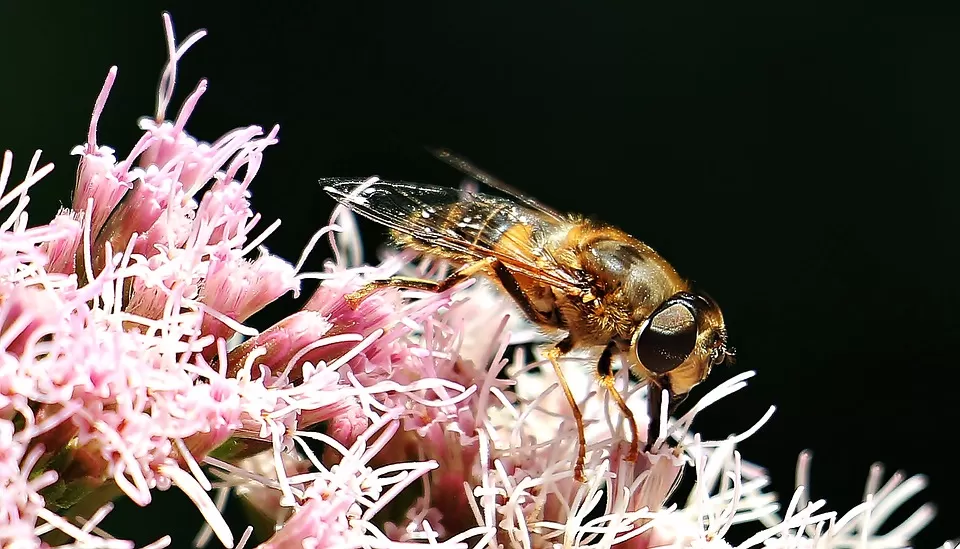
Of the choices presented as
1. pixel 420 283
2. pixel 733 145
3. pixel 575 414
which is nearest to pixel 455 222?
pixel 420 283

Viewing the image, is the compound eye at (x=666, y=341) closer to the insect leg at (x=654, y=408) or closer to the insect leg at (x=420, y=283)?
the insect leg at (x=654, y=408)

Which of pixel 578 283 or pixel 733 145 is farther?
pixel 733 145

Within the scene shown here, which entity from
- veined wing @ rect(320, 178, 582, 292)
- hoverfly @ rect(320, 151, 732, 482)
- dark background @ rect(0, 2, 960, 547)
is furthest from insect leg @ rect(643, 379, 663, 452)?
dark background @ rect(0, 2, 960, 547)

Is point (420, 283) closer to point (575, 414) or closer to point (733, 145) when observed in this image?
point (575, 414)

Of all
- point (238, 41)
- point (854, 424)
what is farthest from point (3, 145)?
point (854, 424)

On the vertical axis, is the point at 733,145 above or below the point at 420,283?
above

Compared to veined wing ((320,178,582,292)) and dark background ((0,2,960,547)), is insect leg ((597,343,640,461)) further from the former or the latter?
dark background ((0,2,960,547))

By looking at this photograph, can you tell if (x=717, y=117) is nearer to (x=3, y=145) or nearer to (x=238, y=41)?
(x=238, y=41)
